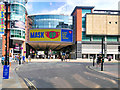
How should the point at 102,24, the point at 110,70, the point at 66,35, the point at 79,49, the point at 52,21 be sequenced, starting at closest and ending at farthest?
the point at 110,70 < the point at 102,24 < the point at 79,49 < the point at 66,35 < the point at 52,21

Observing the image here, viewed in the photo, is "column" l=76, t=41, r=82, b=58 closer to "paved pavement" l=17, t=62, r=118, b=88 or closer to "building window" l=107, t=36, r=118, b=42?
"building window" l=107, t=36, r=118, b=42

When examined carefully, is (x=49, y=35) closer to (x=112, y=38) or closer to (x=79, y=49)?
(x=79, y=49)

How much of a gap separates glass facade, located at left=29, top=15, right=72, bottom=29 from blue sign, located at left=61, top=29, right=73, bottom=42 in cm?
219

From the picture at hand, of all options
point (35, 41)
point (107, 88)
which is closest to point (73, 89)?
point (107, 88)

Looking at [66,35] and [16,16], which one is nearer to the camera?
[16,16]

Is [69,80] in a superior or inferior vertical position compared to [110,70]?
superior

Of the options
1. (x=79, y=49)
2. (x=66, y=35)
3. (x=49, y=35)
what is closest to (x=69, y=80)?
(x=79, y=49)

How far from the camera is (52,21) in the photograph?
186ft

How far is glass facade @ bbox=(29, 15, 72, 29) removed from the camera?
56.6 m

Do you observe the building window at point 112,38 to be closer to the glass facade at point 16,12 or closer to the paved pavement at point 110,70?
the glass facade at point 16,12

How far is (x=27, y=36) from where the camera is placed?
195 ft

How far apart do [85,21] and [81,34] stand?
494 cm

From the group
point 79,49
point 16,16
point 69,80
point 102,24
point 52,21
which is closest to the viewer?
point 69,80

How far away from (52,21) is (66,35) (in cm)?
747
